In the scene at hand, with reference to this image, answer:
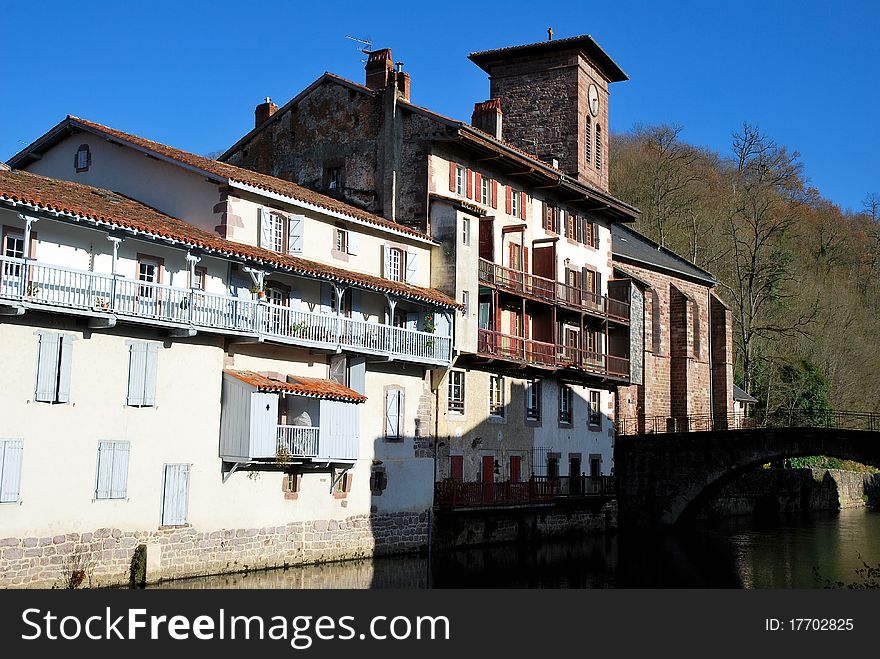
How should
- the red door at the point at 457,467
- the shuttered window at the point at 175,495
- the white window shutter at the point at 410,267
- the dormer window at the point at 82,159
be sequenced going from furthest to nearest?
1. the red door at the point at 457,467
2. the white window shutter at the point at 410,267
3. the dormer window at the point at 82,159
4. the shuttered window at the point at 175,495

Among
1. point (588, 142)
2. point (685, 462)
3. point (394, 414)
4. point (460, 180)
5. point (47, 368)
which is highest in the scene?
point (588, 142)

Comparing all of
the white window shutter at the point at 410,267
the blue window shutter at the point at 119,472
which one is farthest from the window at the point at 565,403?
the blue window shutter at the point at 119,472

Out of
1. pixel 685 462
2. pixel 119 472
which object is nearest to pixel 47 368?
pixel 119 472

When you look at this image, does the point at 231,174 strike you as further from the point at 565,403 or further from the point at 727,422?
the point at 727,422

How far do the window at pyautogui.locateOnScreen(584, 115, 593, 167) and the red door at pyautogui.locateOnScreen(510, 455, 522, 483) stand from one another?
16.8m

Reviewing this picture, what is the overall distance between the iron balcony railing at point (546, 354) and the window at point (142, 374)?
1305cm

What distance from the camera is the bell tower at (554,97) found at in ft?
162

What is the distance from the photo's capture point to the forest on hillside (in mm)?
63781

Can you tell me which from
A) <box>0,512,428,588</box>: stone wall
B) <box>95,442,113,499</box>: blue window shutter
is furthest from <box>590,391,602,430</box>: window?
<box>95,442,113,499</box>: blue window shutter

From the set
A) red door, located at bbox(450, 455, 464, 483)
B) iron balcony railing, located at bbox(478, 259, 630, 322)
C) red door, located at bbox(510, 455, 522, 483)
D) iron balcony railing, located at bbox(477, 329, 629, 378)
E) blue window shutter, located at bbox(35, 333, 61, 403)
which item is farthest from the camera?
red door, located at bbox(510, 455, 522, 483)

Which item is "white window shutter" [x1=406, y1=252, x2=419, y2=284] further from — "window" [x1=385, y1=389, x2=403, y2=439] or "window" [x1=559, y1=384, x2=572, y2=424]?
"window" [x1=559, y1=384, x2=572, y2=424]

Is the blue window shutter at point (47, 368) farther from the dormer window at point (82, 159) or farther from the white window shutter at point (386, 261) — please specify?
the white window shutter at point (386, 261)

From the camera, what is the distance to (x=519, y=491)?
1463 inches

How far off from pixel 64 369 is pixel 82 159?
1027 cm
